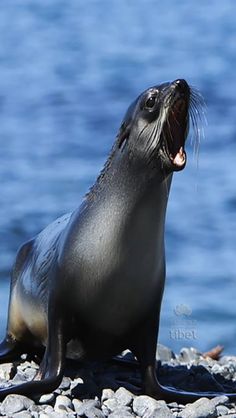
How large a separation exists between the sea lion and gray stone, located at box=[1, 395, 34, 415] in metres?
0.06

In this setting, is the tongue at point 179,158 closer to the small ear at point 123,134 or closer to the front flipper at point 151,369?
the small ear at point 123,134

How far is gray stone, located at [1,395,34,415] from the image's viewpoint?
20.6 ft

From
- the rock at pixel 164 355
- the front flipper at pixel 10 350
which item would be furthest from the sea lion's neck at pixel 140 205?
the rock at pixel 164 355

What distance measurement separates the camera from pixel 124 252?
658 centimetres

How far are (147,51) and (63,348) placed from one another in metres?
19.4

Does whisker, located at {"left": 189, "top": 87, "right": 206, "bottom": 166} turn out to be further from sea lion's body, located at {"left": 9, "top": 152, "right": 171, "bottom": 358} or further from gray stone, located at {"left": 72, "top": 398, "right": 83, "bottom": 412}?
gray stone, located at {"left": 72, "top": 398, "right": 83, "bottom": 412}

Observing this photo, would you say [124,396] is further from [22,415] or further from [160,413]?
[22,415]

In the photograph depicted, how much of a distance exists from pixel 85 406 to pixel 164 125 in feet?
4.39

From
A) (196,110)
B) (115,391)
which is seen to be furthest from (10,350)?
(196,110)

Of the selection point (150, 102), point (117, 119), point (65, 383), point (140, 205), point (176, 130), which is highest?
point (117, 119)

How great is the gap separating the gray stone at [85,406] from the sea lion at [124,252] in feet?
0.53

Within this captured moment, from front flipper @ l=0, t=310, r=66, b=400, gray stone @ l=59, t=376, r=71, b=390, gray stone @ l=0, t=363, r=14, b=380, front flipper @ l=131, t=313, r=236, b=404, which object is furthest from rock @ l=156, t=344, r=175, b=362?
front flipper @ l=0, t=310, r=66, b=400

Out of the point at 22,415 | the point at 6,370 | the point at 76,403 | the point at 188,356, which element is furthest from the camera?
the point at 188,356

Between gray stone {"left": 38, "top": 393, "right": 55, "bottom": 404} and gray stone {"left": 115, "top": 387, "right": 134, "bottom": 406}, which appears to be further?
gray stone {"left": 115, "top": 387, "right": 134, "bottom": 406}
